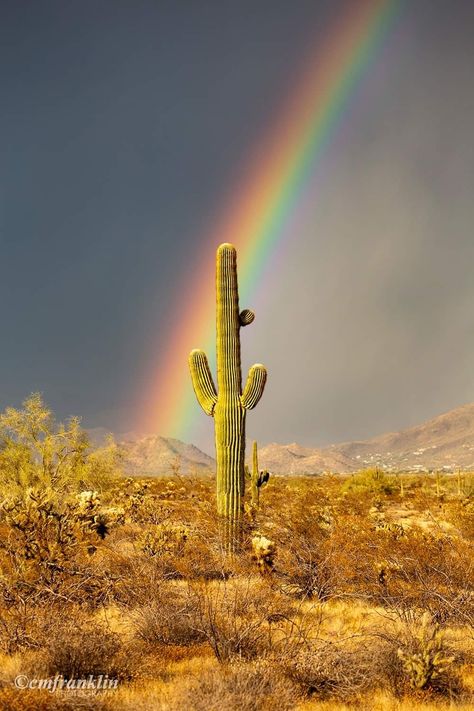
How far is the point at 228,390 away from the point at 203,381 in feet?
2.49

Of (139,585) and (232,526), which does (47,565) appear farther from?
(232,526)

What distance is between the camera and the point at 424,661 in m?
5.12

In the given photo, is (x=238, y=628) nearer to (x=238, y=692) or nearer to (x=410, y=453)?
(x=238, y=692)

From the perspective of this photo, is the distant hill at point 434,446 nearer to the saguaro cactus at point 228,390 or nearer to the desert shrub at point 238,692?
the saguaro cactus at point 228,390

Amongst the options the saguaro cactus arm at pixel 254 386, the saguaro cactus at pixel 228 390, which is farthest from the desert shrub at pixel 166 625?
the saguaro cactus arm at pixel 254 386

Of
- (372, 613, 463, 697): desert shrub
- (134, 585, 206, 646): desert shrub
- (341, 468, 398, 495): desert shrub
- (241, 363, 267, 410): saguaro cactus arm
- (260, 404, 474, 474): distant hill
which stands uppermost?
(260, 404, 474, 474): distant hill

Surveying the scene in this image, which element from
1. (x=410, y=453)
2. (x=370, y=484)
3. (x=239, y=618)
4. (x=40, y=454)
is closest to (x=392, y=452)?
(x=410, y=453)

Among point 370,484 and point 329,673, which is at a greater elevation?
point 370,484

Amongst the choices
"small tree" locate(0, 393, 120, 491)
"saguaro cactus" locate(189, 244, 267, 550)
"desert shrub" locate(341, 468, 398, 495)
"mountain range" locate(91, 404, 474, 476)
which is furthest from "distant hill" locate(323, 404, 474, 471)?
"saguaro cactus" locate(189, 244, 267, 550)

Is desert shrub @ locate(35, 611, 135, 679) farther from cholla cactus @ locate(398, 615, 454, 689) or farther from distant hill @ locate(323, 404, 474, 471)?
distant hill @ locate(323, 404, 474, 471)

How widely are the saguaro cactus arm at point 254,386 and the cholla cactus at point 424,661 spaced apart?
7177 mm

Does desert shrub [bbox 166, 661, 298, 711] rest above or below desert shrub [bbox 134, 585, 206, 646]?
below

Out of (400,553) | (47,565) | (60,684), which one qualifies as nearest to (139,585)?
(47,565)

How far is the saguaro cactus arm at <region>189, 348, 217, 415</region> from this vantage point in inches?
488
